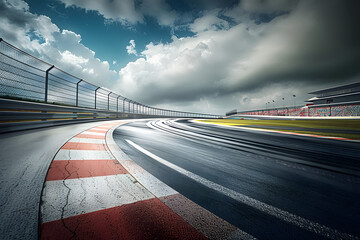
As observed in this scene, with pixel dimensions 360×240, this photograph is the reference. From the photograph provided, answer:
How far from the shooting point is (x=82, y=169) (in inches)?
69.4

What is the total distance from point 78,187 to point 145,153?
131 cm

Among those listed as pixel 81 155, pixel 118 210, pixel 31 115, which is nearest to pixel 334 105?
pixel 118 210

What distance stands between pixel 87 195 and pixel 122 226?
0.57 metres

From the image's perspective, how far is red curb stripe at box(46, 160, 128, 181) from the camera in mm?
1579

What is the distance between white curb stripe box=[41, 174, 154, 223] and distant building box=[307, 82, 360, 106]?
6163 cm

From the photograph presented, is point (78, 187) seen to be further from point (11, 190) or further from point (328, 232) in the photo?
point (328, 232)

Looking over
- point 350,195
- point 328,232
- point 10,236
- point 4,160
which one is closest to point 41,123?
point 4,160

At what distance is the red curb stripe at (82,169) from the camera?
5.18 ft

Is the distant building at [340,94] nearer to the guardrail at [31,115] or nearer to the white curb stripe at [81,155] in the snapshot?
the white curb stripe at [81,155]

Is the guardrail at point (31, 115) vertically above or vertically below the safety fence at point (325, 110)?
below

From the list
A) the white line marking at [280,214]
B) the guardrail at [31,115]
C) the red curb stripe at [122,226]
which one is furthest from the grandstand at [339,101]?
the guardrail at [31,115]

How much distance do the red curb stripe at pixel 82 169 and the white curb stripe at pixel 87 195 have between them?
0.11 meters

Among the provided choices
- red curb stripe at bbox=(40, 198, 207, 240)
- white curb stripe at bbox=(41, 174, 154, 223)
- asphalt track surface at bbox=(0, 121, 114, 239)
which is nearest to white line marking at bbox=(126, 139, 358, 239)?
red curb stripe at bbox=(40, 198, 207, 240)

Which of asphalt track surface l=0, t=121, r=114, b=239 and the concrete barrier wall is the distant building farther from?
asphalt track surface l=0, t=121, r=114, b=239
